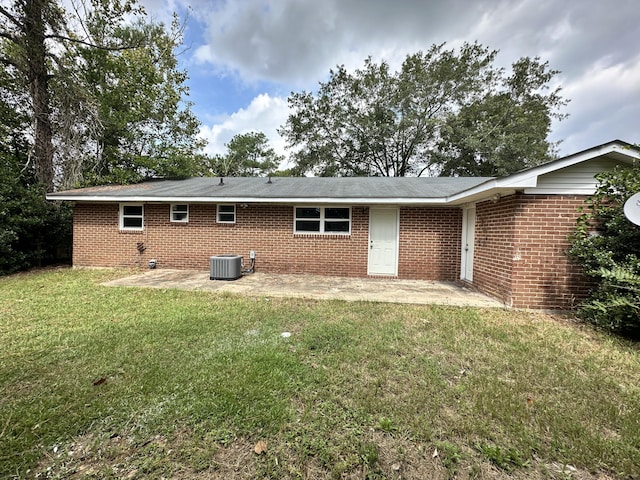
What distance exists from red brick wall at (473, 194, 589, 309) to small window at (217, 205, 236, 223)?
757cm

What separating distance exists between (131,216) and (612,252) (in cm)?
1214

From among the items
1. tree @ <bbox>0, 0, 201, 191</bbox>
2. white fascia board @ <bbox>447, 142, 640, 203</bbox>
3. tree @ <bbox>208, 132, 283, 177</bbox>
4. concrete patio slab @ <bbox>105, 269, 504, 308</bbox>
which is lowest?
concrete patio slab @ <bbox>105, 269, 504, 308</bbox>

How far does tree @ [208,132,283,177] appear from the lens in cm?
3188

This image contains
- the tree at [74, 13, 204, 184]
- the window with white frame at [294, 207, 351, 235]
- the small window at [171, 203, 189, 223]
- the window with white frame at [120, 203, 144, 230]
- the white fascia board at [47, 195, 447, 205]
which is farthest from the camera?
the tree at [74, 13, 204, 184]

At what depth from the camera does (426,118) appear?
21500 millimetres

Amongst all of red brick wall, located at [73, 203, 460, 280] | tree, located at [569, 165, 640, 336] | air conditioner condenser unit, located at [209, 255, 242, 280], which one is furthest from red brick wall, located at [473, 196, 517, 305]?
air conditioner condenser unit, located at [209, 255, 242, 280]

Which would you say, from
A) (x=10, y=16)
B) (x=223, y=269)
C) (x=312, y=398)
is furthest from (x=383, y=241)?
(x=10, y=16)

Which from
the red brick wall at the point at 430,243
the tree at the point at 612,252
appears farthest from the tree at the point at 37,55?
the tree at the point at 612,252

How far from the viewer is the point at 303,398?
2.54m

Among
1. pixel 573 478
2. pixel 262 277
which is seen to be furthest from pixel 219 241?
pixel 573 478

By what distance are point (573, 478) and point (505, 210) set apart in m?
5.03

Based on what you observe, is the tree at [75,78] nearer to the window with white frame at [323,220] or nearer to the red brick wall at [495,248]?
the window with white frame at [323,220]

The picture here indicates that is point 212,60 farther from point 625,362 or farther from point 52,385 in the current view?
point 625,362

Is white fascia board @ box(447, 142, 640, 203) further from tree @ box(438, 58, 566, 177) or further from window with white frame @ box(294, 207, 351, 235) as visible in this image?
tree @ box(438, 58, 566, 177)
